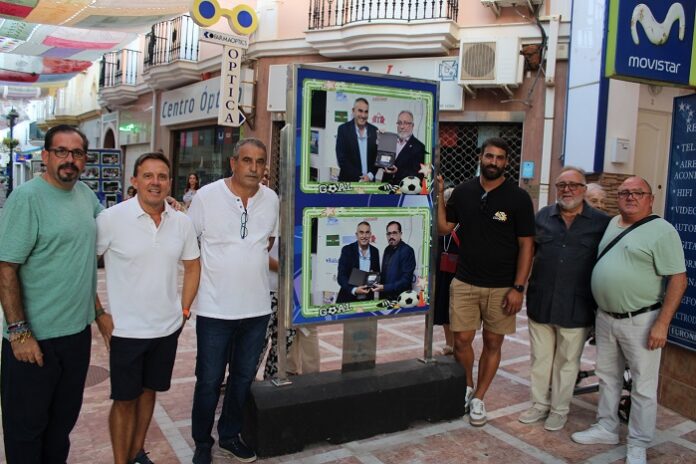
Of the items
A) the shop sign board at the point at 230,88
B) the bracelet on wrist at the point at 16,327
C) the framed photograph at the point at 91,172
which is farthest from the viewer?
the framed photograph at the point at 91,172

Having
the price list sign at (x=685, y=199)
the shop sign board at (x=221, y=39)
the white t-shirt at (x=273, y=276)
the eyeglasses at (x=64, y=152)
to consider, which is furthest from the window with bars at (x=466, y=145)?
the eyeglasses at (x=64, y=152)

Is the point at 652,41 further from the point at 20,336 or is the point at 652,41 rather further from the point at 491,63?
the point at 491,63

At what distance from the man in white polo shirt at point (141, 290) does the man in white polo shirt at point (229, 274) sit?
208mm

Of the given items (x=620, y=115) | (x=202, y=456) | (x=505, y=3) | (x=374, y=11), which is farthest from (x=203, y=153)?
(x=202, y=456)

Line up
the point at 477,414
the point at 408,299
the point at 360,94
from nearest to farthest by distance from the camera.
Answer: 1. the point at 360,94
2. the point at 408,299
3. the point at 477,414

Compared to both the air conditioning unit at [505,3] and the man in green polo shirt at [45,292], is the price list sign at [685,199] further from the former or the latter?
the air conditioning unit at [505,3]

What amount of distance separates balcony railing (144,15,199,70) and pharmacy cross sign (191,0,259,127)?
4253 millimetres

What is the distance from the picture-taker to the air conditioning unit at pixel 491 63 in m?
10.7

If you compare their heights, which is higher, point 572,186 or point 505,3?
point 505,3

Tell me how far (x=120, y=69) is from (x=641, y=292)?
21.2m

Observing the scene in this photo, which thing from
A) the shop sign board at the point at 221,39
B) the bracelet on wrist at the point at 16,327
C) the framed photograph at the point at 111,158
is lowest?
the bracelet on wrist at the point at 16,327

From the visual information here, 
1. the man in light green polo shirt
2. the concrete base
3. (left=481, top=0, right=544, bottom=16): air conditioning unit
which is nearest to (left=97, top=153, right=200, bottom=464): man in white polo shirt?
the concrete base

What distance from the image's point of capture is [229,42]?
11055mm

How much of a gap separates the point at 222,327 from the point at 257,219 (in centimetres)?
65
